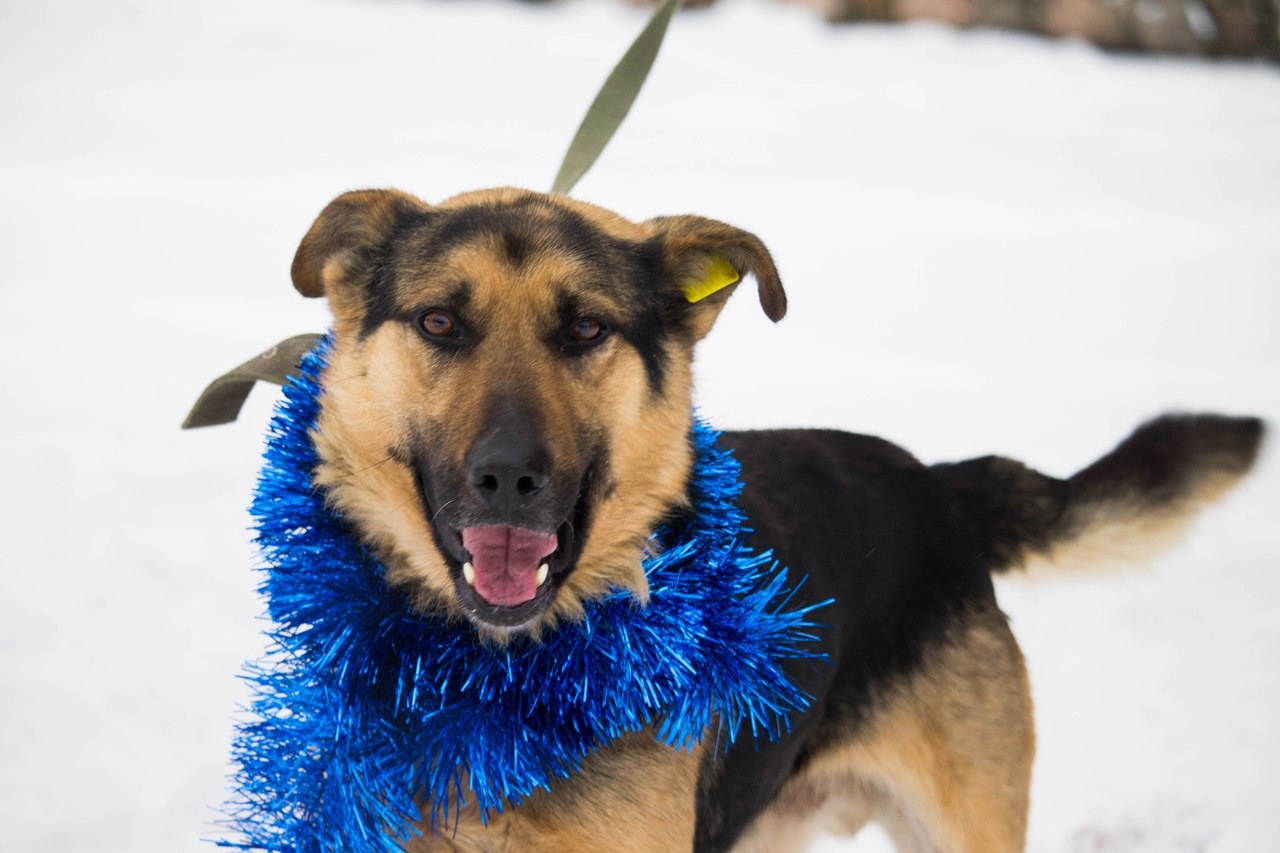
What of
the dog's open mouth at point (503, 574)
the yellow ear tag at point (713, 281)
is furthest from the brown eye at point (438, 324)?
the yellow ear tag at point (713, 281)

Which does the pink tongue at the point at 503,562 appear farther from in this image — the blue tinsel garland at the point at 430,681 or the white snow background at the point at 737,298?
the white snow background at the point at 737,298

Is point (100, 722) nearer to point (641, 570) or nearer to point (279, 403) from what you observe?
point (279, 403)

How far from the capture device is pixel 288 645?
267 centimetres

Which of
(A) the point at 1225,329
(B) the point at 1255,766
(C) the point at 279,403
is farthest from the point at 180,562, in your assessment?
(A) the point at 1225,329

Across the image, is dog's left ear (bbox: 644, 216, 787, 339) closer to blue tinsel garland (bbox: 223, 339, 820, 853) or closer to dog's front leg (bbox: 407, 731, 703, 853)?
blue tinsel garland (bbox: 223, 339, 820, 853)

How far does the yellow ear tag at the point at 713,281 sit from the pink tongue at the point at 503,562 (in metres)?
0.81

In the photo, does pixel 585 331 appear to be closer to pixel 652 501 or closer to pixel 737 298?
pixel 652 501

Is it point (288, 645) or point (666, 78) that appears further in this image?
point (666, 78)

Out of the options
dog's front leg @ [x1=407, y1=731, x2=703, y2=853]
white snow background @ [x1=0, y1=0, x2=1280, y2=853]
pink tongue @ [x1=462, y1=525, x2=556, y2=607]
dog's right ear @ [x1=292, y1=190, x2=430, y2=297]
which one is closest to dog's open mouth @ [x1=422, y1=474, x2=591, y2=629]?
pink tongue @ [x1=462, y1=525, x2=556, y2=607]

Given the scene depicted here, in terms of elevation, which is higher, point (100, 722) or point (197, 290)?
point (197, 290)

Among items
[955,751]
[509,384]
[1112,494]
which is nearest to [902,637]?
[955,751]

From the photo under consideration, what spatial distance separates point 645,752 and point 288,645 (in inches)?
33.6

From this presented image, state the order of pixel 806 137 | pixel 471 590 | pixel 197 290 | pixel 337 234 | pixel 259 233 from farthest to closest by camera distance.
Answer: pixel 806 137 → pixel 259 233 → pixel 197 290 → pixel 337 234 → pixel 471 590

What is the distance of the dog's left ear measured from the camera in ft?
9.27
